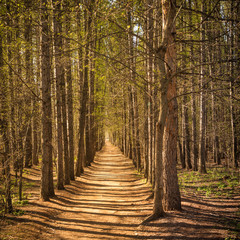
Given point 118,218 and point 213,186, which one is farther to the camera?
point 213,186

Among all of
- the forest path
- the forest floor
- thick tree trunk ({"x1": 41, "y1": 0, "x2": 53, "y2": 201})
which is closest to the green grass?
the forest floor

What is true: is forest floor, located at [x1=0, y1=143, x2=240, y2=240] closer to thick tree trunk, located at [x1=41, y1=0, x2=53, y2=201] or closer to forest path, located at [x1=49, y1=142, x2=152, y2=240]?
forest path, located at [x1=49, y1=142, x2=152, y2=240]

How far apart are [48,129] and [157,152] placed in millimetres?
4717

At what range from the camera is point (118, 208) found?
849 cm

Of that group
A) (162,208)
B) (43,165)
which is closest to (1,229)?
(43,165)

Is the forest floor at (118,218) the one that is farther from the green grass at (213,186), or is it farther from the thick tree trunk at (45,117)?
the thick tree trunk at (45,117)

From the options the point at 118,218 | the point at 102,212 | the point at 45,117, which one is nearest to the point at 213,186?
the point at 118,218

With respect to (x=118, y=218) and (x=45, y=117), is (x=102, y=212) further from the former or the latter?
(x=45, y=117)

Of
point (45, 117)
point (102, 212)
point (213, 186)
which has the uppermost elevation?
point (45, 117)

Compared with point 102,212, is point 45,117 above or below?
above

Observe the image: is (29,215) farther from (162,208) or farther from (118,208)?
(162,208)

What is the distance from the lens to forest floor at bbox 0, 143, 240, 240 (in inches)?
221

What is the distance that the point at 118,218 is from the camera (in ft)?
24.2

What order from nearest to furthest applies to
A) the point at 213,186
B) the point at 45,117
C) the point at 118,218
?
the point at 118,218, the point at 45,117, the point at 213,186
